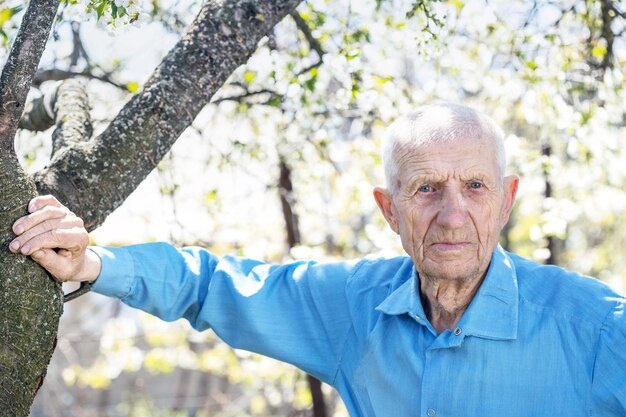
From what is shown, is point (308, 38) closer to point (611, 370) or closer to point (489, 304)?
point (489, 304)

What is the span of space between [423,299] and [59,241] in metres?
1.09

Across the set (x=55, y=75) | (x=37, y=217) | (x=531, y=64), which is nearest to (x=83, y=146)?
(x=37, y=217)

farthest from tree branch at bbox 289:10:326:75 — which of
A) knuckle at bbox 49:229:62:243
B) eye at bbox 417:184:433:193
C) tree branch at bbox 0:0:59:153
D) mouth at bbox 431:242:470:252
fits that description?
knuckle at bbox 49:229:62:243

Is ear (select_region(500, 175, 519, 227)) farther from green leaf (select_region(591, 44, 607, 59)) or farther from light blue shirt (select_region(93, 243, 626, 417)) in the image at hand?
green leaf (select_region(591, 44, 607, 59))

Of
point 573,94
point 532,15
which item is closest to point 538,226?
point 573,94

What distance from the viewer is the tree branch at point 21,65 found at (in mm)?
1888

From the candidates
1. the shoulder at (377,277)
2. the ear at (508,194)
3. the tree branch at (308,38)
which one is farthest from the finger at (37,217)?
the tree branch at (308,38)

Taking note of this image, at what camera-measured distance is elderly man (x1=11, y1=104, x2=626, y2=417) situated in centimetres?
207

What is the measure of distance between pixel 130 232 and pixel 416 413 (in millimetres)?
4081

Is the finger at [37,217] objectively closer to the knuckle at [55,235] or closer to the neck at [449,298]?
the knuckle at [55,235]

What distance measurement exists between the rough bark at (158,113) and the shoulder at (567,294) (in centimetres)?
107

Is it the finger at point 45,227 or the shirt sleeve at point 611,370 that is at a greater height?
the finger at point 45,227

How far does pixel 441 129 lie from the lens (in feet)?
7.42

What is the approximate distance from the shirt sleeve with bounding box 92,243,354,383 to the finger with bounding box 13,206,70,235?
0.43m
